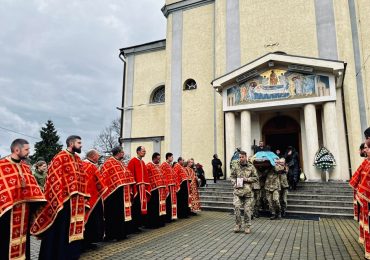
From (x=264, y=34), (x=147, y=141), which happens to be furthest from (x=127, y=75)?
(x=264, y=34)

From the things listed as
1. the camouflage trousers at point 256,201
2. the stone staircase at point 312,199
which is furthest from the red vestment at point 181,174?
the stone staircase at point 312,199

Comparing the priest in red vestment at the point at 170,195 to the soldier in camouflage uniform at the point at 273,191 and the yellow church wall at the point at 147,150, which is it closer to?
the soldier in camouflage uniform at the point at 273,191

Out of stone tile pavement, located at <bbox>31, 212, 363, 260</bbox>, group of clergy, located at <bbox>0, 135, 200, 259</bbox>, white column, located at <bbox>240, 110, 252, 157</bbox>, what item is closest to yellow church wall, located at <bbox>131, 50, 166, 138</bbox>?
white column, located at <bbox>240, 110, 252, 157</bbox>

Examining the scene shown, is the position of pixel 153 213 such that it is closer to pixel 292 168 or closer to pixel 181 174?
pixel 181 174

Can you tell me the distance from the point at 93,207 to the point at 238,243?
3128 millimetres

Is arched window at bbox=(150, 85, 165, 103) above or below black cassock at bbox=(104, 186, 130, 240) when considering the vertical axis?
above

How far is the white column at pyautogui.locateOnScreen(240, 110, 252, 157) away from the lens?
1518 centimetres

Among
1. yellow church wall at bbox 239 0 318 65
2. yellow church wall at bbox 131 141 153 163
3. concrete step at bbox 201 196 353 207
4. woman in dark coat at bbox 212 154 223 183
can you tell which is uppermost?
yellow church wall at bbox 239 0 318 65

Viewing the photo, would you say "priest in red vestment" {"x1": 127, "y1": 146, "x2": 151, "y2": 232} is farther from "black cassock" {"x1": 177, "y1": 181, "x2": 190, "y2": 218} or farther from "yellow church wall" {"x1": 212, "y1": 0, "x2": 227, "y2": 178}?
"yellow church wall" {"x1": 212, "y1": 0, "x2": 227, "y2": 178}

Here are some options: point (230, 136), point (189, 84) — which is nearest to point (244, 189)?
point (230, 136)

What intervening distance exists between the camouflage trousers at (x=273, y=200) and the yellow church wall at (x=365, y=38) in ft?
29.8

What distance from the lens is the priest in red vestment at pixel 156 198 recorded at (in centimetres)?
852

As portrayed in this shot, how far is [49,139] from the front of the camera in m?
34.0

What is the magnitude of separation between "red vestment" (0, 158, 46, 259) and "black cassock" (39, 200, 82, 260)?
20.2 inches
